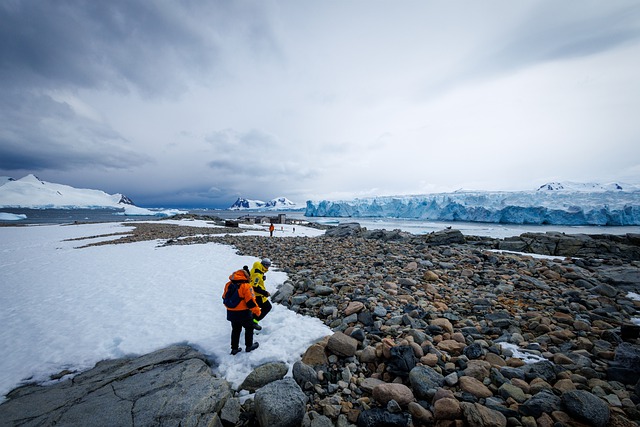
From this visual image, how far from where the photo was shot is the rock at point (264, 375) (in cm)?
358

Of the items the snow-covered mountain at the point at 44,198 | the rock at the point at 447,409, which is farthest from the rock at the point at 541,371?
the snow-covered mountain at the point at 44,198

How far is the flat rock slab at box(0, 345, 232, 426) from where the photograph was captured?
9.45 feet

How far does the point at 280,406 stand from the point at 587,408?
3.33 metres

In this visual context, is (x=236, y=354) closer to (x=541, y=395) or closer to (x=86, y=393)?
(x=86, y=393)

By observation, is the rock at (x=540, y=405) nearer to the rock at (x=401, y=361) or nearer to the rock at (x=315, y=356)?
the rock at (x=401, y=361)

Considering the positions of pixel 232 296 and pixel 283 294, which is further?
pixel 283 294

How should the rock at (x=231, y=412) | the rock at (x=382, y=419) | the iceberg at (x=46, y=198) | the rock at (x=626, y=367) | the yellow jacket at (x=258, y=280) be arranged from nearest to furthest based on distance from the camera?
the rock at (x=382, y=419) → the rock at (x=231, y=412) → the rock at (x=626, y=367) → the yellow jacket at (x=258, y=280) → the iceberg at (x=46, y=198)

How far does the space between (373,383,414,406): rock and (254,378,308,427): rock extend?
37.9 inches

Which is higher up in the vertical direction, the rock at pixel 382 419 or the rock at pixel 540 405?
the rock at pixel 540 405

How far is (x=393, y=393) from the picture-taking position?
313cm

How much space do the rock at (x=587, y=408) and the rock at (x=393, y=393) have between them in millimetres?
1648

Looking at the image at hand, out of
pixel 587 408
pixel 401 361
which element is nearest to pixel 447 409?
pixel 401 361

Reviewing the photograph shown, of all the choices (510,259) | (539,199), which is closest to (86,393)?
(510,259)

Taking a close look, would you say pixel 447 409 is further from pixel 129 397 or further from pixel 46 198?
pixel 46 198
